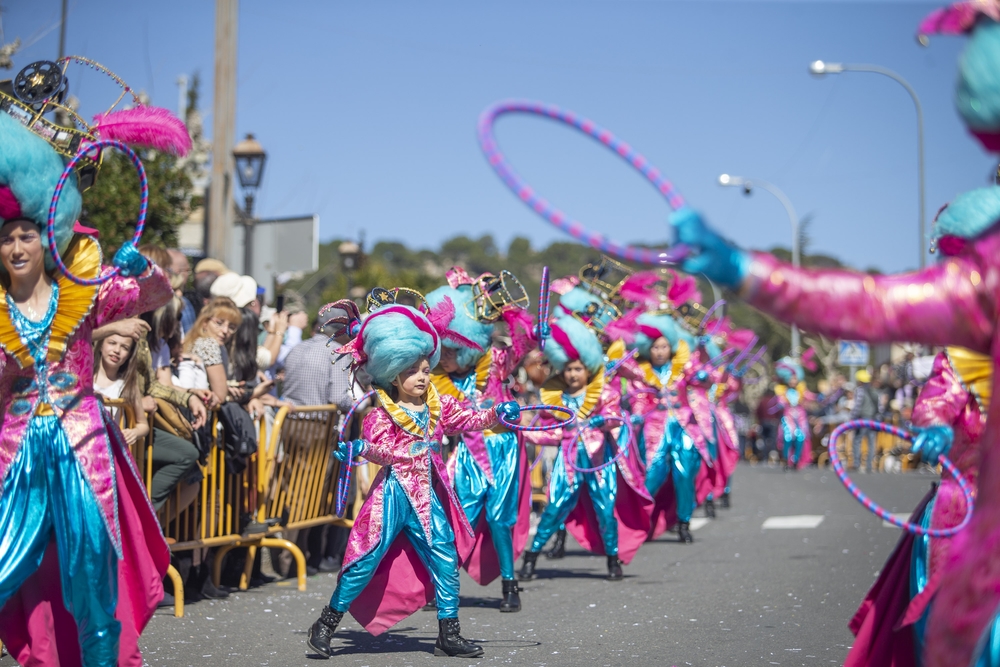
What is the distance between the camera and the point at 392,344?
5.66 metres

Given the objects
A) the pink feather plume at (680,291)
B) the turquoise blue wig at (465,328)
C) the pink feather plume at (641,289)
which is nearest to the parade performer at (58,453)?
the turquoise blue wig at (465,328)

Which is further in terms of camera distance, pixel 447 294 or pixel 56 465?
pixel 447 294

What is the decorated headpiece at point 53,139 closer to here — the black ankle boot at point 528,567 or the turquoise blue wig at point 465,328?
the turquoise blue wig at point 465,328

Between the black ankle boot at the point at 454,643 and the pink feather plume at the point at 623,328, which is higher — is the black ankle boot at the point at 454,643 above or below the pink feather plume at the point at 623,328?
below

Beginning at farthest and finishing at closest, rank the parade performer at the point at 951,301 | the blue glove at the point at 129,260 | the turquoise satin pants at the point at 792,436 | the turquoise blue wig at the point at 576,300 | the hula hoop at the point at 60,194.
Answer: the turquoise satin pants at the point at 792,436
the turquoise blue wig at the point at 576,300
the blue glove at the point at 129,260
the hula hoop at the point at 60,194
the parade performer at the point at 951,301

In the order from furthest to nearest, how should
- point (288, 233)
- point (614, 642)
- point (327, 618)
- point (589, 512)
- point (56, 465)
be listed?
point (288, 233), point (589, 512), point (614, 642), point (327, 618), point (56, 465)

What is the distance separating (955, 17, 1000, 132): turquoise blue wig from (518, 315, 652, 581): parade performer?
18.2 ft

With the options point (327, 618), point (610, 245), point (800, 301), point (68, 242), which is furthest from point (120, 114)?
point (800, 301)

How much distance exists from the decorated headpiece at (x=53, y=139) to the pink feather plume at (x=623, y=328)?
5.29 metres

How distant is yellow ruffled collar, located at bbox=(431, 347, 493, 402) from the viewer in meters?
7.24

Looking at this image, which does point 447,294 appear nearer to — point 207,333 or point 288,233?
point 207,333

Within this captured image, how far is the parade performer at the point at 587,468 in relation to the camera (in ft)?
27.6

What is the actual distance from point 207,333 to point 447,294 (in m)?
1.51

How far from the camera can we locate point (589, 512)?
8.80 m
